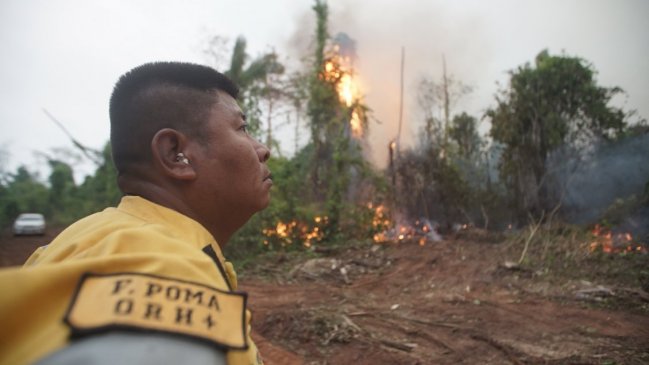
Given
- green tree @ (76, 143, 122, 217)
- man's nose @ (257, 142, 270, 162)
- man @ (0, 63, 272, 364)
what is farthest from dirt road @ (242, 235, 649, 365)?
green tree @ (76, 143, 122, 217)

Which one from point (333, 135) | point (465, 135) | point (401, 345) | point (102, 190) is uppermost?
point (465, 135)

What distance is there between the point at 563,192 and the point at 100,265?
12.9m

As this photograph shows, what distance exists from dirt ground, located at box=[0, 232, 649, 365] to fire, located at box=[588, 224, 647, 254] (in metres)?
2.13

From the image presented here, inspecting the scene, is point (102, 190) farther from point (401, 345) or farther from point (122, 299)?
point (122, 299)

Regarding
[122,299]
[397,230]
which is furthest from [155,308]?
[397,230]

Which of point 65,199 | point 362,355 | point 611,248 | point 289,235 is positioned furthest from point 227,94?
point 65,199

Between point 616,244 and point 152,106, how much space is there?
10.9 meters

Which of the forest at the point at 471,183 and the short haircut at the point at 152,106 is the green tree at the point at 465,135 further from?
the short haircut at the point at 152,106

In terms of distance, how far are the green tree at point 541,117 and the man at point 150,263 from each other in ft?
42.1

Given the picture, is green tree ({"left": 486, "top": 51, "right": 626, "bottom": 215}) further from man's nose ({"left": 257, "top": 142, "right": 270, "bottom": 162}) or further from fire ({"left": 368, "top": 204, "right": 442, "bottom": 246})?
man's nose ({"left": 257, "top": 142, "right": 270, "bottom": 162})

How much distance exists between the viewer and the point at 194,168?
1344 mm

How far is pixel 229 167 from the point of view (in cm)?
140

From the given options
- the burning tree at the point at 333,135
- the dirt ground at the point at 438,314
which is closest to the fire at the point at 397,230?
the burning tree at the point at 333,135

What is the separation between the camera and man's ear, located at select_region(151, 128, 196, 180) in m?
1.30
